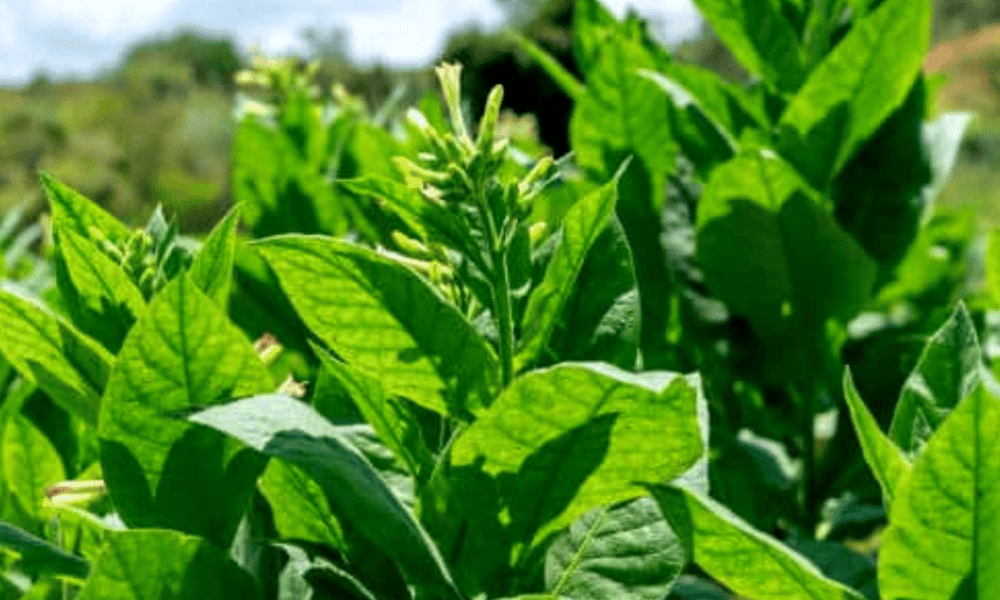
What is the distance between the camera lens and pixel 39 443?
173 centimetres

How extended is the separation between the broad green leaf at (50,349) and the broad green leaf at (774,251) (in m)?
0.86

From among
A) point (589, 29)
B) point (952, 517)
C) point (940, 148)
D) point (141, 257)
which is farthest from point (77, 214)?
point (940, 148)

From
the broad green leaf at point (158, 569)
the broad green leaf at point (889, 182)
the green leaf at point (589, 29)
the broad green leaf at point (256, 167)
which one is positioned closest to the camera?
the broad green leaf at point (158, 569)

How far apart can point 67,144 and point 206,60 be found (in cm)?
3532

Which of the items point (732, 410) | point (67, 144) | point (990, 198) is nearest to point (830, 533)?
point (732, 410)

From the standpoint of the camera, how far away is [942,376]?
1.27m

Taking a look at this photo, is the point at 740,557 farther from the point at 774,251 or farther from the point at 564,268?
the point at 774,251

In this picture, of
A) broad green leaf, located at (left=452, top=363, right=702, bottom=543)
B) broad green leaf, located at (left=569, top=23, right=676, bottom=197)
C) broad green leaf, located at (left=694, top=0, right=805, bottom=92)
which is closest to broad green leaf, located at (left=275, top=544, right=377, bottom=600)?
broad green leaf, located at (left=452, top=363, right=702, bottom=543)

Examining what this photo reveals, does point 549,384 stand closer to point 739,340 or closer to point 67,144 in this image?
point 739,340

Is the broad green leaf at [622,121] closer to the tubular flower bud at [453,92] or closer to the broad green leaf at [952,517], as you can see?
the tubular flower bud at [453,92]

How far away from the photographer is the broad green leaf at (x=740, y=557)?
1.07m

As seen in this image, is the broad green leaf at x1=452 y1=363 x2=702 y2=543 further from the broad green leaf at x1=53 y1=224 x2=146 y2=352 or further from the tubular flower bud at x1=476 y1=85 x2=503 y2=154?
the broad green leaf at x1=53 y1=224 x2=146 y2=352

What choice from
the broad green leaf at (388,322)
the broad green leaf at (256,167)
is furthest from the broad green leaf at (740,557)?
the broad green leaf at (256,167)

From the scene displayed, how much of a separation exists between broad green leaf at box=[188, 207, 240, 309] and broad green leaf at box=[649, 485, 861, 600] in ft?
1.50
